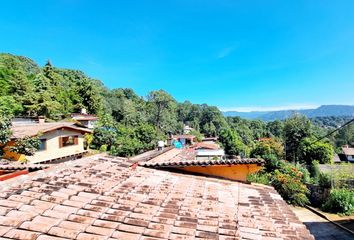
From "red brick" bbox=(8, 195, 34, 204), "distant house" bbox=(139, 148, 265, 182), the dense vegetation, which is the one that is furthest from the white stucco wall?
A: "red brick" bbox=(8, 195, 34, 204)

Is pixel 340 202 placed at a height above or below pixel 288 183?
below

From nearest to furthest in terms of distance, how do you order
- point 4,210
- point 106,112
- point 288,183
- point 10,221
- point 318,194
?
point 10,221
point 4,210
point 288,183
point 318,194
point 106,112

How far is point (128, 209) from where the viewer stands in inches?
154

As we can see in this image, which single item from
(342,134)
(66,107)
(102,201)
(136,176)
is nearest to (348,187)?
(136,176)

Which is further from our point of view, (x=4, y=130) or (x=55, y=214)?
(x=4, y=130)

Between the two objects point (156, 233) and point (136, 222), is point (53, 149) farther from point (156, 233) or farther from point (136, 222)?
point (156, 233)

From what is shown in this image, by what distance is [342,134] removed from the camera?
98875mm

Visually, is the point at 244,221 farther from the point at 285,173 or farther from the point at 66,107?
the point at 66,107

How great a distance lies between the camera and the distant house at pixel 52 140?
63.9 feet

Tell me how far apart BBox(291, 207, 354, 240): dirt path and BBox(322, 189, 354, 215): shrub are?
1.71 meters

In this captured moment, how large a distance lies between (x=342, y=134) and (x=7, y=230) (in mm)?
115094

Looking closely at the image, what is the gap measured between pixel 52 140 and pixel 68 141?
9.46 ft

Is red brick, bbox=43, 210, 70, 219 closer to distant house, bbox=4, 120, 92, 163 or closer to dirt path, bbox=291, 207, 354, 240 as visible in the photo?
dirt path, bbox=291, 207, 354, 240

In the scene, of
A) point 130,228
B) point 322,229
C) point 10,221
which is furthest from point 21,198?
point 322,229
